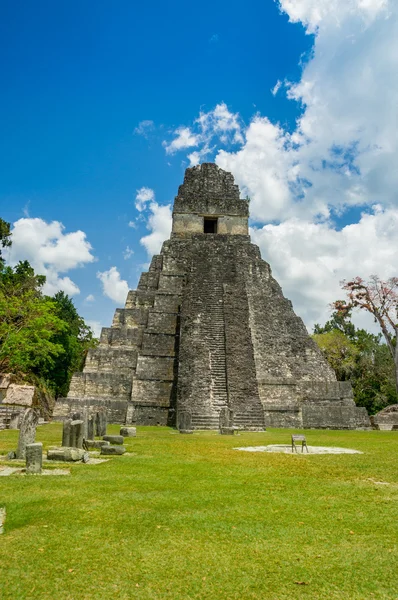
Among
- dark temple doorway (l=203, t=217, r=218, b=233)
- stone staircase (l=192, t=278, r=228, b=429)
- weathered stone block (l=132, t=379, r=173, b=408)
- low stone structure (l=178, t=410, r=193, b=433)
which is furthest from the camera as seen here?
dark temple doorway (l=203, t=217, r=218, b=233)

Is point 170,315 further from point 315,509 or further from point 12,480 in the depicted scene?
point 315,509

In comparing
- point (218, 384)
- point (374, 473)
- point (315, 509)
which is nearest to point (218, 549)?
point (315, 509)

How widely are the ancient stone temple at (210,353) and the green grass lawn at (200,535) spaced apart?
8.72 metres

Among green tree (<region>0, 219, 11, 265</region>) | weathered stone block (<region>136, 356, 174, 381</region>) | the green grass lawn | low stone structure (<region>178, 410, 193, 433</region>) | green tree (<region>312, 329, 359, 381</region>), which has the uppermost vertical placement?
green tree (<region>0, 219, 11, 265</region>)

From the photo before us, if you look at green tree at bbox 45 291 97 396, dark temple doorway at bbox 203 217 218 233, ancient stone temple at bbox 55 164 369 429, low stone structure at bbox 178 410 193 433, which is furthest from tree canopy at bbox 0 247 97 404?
dark temple doorway at bbox 203 217 218 233

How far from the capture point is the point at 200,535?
11.1 feet

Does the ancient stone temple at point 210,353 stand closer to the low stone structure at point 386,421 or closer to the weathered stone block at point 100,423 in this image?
the low stone structure at point 386,421

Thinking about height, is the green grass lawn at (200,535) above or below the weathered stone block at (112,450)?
below

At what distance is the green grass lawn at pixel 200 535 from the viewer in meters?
2.60

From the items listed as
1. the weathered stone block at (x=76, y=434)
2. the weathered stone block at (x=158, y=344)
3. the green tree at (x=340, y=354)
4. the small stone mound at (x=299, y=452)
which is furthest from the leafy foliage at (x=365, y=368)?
the weathered stone block at (x=76, y=434)

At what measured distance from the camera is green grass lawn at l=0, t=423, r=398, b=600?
2604mm

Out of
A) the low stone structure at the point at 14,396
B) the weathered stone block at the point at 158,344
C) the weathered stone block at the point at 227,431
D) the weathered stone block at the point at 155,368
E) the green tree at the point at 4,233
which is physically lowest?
the weathered stone block at the point at 227,431

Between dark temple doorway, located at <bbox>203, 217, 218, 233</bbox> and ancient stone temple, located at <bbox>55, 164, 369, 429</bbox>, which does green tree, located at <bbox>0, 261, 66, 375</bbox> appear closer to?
ancient stone temple, located at <bbox>55, 164, 369, 429</bbox>

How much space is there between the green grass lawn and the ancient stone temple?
8.72 m
